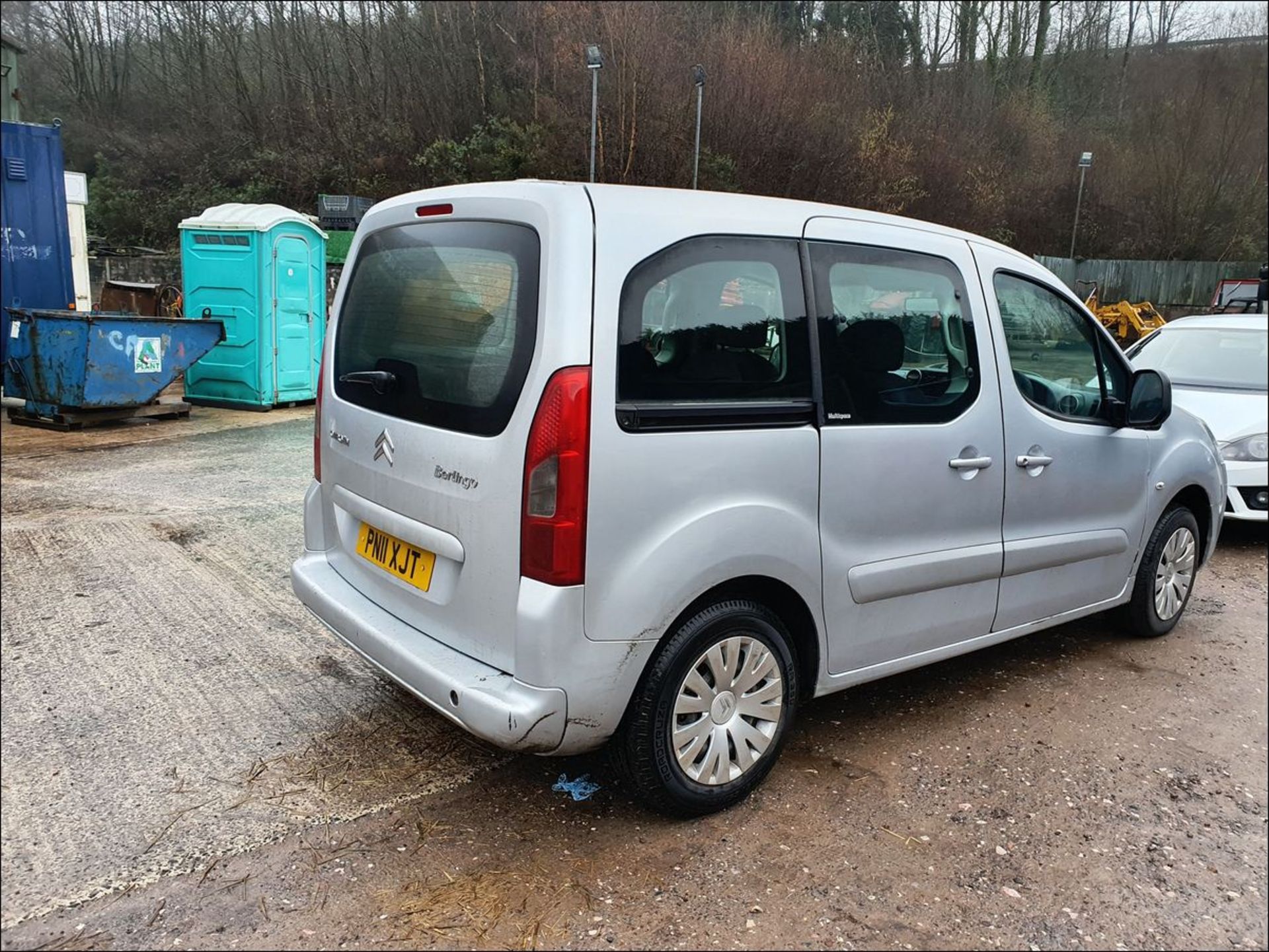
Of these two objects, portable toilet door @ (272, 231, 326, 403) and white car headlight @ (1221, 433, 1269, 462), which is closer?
white car headlight @ (1221, 433, 1269, 462)

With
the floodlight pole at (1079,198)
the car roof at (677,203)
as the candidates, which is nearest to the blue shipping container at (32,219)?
the car roof at (677,203)

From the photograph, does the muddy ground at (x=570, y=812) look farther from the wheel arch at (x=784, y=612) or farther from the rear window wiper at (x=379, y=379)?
the rear window wiper at (x=379, y=379)

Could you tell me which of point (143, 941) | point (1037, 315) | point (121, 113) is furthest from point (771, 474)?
point (121, 113)

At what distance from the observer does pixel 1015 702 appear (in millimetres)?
3801

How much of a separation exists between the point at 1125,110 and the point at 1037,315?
26.9 m

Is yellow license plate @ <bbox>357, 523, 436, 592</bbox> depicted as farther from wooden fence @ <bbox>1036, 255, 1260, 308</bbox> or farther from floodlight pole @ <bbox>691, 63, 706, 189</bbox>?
wooden fence @ <bbox>1036, 255, 1260, 308</bbox>

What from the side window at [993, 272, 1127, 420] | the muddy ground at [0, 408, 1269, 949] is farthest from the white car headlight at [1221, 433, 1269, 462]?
the side window at [993, 272, 1127, 420]

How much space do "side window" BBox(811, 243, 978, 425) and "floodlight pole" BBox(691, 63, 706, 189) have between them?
57.9 ft

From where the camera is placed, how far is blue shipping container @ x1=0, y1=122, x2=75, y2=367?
9.66 metres

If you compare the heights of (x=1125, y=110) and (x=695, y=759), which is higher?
(x=1125, y=110)

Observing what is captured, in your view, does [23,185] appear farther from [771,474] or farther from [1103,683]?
[1103,683]

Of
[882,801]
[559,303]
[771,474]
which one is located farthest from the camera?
[882,801]

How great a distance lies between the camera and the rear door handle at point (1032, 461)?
3461 mm

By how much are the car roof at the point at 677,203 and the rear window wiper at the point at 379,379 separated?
0.57 meters
